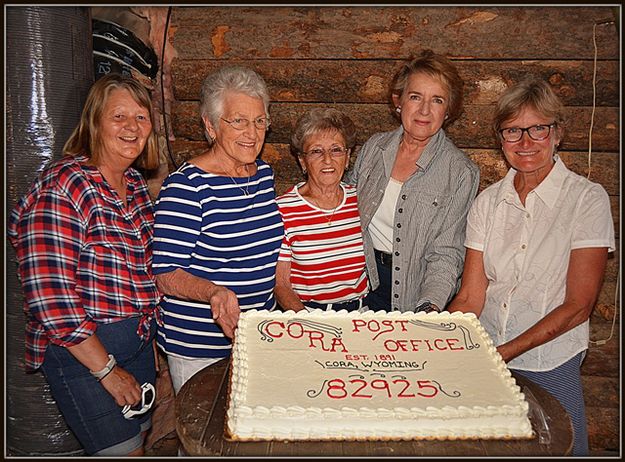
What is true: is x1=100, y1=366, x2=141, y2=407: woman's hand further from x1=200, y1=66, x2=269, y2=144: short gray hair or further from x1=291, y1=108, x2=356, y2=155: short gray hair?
x1=291, y1=108, x2=356, y2=155: short gray hair

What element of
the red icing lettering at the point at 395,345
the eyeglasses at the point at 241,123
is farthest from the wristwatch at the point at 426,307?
the eyeglasses at the point at 241,123

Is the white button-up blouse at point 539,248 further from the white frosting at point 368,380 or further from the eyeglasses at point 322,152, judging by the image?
the eyeglasses at point 322,152

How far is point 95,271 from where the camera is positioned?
236cm

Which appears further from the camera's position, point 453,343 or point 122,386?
point 122,386

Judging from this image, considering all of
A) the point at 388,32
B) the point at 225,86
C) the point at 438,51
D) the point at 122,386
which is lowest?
the point at 122,386

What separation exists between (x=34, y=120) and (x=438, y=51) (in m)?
2.23

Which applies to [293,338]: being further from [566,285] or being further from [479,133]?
[479,133]

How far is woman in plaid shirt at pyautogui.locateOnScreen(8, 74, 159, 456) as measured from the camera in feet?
7.45

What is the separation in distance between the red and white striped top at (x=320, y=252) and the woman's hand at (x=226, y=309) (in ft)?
1.87

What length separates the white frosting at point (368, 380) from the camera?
6.03ft

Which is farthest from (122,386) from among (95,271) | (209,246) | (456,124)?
(456,124)

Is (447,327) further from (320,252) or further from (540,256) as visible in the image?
(320,252)

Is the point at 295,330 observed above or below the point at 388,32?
below

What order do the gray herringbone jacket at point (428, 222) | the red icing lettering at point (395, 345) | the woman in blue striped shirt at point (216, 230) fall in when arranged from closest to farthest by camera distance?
the red icing lettering at point (395, 345), the woman in blue striped shirt at point (216, 230), the gray herringbone jacket at point (428, 222)
